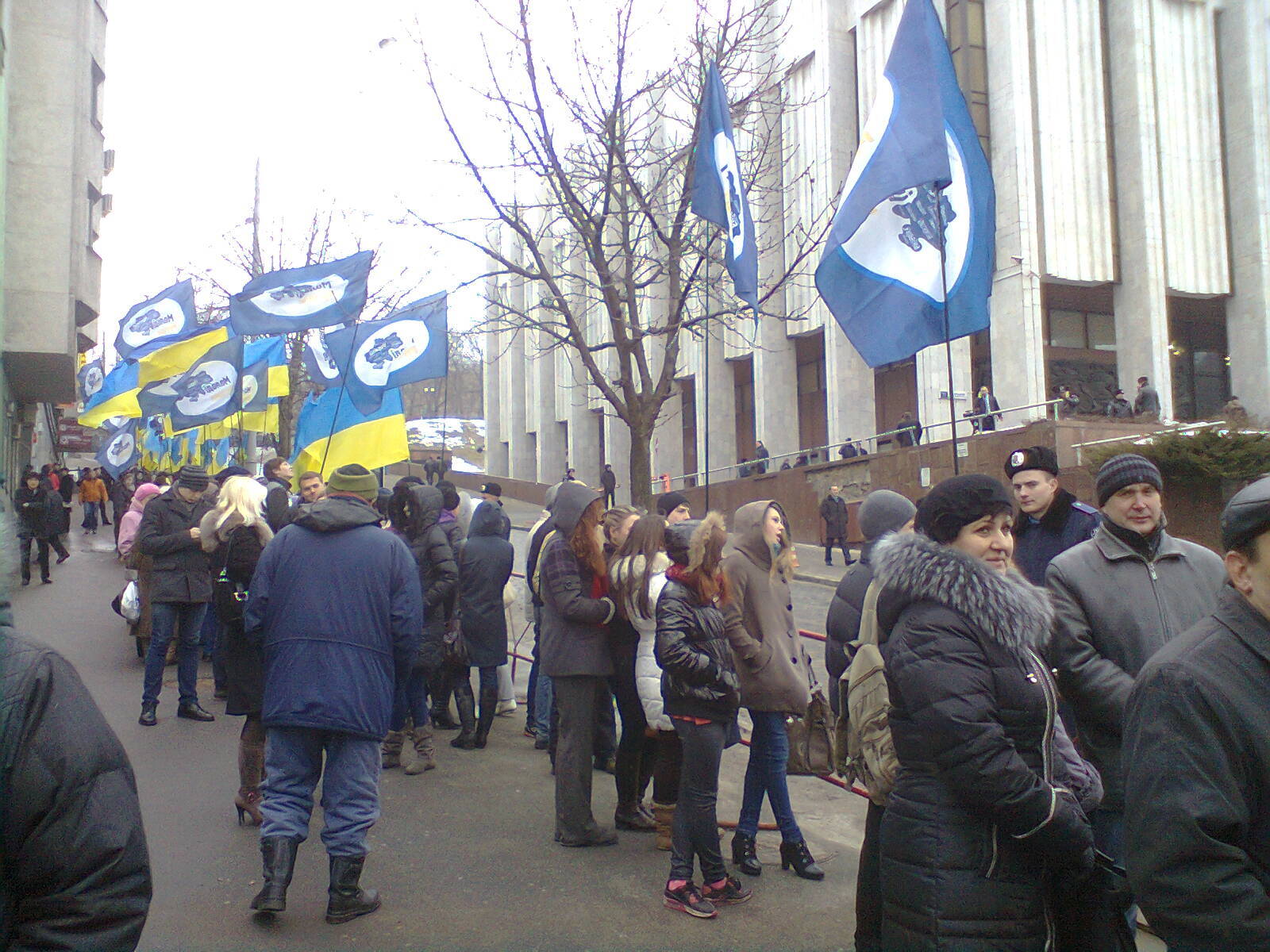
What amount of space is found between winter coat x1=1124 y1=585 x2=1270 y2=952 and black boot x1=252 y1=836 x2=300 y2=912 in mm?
3355

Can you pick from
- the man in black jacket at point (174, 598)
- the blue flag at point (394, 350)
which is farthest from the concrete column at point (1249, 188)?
the man in black jacket at point (174, 598)

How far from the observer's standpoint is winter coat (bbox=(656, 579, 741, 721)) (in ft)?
14.4

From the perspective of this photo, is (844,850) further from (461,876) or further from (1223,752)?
(1223,752)

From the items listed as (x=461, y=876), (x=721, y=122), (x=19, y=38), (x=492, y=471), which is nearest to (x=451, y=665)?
(x=461, y=876)

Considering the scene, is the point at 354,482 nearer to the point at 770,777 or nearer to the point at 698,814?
the point at 698,814

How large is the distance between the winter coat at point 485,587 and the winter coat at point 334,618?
2.47 m

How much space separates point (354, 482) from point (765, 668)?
220 cm

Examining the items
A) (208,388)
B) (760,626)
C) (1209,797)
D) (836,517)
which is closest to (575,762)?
(760,626)

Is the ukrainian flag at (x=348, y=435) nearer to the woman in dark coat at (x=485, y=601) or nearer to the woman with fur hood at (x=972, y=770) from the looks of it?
the woman in dark coat at (x=485, y=601)

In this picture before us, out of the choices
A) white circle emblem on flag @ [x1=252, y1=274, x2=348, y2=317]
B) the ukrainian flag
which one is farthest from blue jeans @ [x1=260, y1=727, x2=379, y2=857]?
white circle emblem on flag @ [x1=252, y1=274, x2=348, y2=317]

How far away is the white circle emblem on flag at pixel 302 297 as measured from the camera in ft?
36.4

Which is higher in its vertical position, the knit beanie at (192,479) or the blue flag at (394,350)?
the blue flag at (394,350)

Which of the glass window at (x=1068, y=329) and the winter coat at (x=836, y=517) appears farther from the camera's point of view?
the glass window at (x=1068, y=329)

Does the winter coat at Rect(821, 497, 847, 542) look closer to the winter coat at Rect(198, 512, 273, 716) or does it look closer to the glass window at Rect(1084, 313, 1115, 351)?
the glass window at Rect(1084, 313, 1115, 351)
